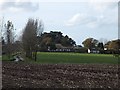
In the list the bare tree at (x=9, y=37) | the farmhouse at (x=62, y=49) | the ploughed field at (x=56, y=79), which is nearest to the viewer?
the ploughed field at (x=56, y=79)

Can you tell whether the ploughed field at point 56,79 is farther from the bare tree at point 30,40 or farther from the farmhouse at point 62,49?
the farmhouse at point 62,49

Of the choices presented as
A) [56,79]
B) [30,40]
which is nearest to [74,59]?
[30,40]

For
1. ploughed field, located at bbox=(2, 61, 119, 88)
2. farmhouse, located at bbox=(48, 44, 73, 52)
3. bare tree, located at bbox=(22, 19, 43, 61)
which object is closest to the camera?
ploughed field, located at bbox=(2, 61, 119, 88)

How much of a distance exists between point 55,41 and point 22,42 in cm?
8225

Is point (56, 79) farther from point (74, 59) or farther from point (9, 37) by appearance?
point (74, 59)

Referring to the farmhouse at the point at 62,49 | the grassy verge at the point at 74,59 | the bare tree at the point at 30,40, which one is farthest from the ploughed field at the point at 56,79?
the farmhouse at the point at 62,49

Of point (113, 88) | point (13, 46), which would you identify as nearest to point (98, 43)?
point (13, 46)

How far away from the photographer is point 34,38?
2003 inches

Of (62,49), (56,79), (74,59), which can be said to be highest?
(62,49)

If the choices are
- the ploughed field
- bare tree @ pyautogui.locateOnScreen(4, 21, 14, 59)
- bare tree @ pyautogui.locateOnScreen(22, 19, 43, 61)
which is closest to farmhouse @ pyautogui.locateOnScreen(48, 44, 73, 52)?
bare tree @ pyautogui.locateOnScreen(22, 19, 43, 61)

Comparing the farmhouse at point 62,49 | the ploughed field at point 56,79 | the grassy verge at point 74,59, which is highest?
the farmhouse at point 62,49

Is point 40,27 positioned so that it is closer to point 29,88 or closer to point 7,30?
point 7,30

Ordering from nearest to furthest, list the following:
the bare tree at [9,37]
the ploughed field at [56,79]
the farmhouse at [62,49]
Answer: the ploughed field at [56,79], the bare tree at [9,37], the farmhouse at [62,49]

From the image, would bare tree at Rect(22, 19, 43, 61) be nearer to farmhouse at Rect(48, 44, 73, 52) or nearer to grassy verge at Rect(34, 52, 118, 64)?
grassy verge at Rect(34, 52, 118, 64)
